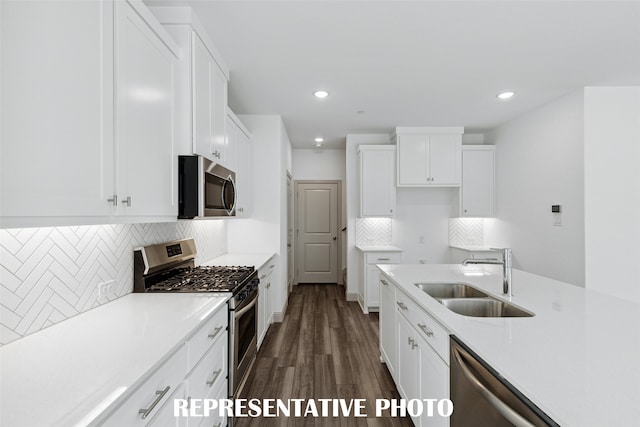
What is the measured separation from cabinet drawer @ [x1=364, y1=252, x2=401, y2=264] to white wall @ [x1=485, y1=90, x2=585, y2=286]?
1618 mm

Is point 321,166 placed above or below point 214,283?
above

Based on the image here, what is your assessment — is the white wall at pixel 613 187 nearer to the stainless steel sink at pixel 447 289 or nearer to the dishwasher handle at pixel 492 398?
the stainless steel sink at pixel 447 289

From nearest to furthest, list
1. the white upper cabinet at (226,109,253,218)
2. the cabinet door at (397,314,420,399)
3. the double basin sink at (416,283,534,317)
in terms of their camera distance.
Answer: the double basin sink at (416,283,534,317), the cabinet door at (397,314,420,399), the white upper cabinet at (226,109,253,218)

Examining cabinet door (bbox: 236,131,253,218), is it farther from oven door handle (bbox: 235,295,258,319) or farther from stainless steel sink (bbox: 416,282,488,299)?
stainless steel sink (bbox: 416,282,488,299)

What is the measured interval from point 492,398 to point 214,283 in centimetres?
165

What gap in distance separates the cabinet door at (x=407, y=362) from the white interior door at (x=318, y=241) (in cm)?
405

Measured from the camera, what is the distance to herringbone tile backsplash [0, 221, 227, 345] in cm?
119

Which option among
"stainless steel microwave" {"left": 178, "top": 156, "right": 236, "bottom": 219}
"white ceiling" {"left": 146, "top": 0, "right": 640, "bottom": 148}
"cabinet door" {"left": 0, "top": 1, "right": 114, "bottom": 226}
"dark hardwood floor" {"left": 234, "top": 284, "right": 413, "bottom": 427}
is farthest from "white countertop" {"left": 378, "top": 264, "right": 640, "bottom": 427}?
"white ceiling" {"left": 146, "top": 0, "right": 640, "bottom": 148}

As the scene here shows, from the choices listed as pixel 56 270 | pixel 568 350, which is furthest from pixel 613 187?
pixel 56 270

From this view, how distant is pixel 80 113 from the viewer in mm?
1122

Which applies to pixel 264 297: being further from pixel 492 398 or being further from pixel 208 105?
pixel 492 398

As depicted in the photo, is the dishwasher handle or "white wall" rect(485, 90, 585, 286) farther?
"white wall" rect(485, 90, 585, 286)

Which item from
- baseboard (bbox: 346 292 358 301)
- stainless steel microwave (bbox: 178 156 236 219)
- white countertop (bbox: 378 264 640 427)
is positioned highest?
stainless steel microwave (bbox: 178 156 236 219)

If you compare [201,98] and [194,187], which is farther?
[201,98]
